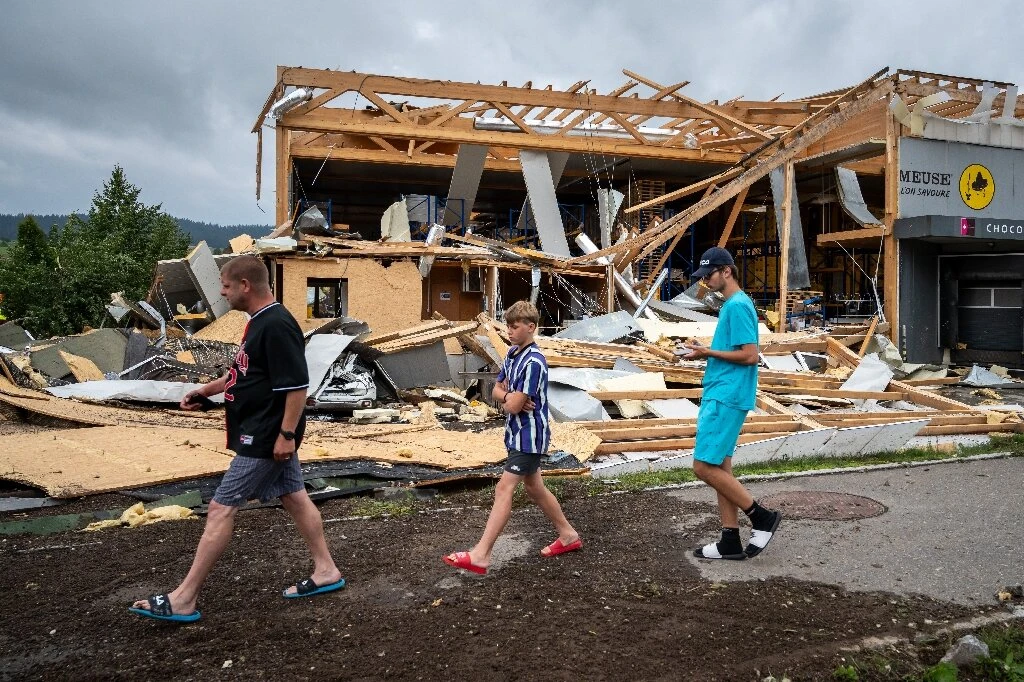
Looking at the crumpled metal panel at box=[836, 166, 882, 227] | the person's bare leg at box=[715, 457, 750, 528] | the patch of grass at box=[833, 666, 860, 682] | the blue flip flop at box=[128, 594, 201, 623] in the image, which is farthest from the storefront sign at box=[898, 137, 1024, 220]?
the blue flip flop at box=[128, 594, 201, 623]

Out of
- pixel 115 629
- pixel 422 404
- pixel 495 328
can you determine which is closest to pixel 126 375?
pixel 422 404

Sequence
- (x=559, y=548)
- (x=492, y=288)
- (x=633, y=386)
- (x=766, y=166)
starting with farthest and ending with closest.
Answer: (x=492, y=288) < (x=766, y=166) < (x=633, y=386) < (x=559, y=548)

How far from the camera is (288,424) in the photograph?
3814 mm

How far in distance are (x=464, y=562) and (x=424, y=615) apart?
1.92 feet

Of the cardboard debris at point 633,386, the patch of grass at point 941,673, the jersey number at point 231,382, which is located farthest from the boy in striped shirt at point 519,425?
the cardboard debris at point 633,386

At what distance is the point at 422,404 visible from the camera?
11.6 m

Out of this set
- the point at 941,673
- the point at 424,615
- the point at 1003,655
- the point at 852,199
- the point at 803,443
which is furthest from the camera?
the point at 852,199

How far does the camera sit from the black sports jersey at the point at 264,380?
3.82 metres

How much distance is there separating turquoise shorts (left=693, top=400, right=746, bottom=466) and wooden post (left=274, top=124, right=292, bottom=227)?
641 inches

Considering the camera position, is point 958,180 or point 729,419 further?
point 958,180

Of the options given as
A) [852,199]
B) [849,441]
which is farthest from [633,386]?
[852,199]

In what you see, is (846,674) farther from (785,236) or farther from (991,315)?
(991,315)

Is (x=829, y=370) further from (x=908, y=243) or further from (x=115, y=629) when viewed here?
(x=115, y=629)

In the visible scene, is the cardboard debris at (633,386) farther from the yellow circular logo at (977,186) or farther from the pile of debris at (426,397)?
the yellow circular logo at (977,186)
